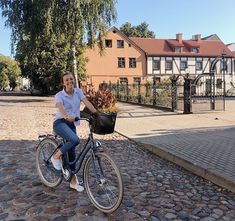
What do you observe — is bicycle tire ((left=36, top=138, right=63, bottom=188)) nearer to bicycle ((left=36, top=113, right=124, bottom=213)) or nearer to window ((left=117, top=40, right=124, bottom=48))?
bicycle ((left=36, top=113, right=124, bottom=213))

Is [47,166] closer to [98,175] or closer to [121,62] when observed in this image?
[98,175]

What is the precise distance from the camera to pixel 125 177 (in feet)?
22.5

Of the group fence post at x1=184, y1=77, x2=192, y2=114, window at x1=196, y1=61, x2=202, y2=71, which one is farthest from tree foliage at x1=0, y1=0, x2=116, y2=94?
window at x1=196, y1=61, x2=202, y2=71

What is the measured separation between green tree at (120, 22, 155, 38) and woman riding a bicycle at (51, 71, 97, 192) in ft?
282

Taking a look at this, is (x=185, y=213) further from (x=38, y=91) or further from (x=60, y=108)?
(x=38, y=91)

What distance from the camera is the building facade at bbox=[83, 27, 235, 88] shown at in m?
58.6

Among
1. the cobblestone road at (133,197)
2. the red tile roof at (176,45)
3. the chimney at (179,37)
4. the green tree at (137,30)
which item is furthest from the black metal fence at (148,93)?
the green tree at (137,30)

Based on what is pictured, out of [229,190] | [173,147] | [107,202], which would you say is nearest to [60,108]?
[107,202]

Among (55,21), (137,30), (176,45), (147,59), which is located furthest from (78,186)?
(137,30)

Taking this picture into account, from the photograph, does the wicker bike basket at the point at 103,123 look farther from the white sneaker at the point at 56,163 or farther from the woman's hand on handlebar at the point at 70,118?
the white sneaker at the point at 56,163

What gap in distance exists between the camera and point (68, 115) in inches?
218

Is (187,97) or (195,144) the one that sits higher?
(187,97)

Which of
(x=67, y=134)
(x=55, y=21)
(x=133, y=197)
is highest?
(x=55, y=21)

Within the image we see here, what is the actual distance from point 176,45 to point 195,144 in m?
55.1
